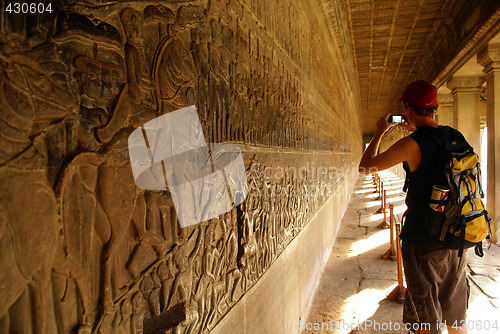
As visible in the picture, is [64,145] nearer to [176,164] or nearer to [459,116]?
[176,164]

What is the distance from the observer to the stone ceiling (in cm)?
720

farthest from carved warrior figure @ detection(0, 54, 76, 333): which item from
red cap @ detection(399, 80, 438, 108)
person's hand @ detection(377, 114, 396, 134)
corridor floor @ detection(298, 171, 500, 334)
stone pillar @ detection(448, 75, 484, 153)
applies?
stone pillar @ detection(448, 75, 484, 153)

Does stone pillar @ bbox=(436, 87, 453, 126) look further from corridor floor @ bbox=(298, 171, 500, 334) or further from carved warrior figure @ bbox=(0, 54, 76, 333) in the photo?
carved warrior figure @ bbox=(0, 54, 76, 333)

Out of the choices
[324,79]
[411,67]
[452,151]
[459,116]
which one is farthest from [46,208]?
[411,67]

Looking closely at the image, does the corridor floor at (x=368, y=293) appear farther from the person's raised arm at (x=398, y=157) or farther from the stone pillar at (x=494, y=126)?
the person's raised arm at (x=398, y=157)

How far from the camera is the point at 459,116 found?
8.69 m

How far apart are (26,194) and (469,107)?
35.0ft

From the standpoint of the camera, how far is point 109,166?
905 mm

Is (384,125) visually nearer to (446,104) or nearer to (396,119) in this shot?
(396,119)

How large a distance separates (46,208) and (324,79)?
17.7ft

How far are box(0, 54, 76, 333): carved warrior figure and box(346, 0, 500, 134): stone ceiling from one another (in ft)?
23.4

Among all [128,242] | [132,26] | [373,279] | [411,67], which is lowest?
[373,279]

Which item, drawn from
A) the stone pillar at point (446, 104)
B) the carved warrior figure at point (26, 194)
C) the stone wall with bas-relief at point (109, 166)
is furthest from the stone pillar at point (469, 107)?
the carved warrior figure at point (26, 194)

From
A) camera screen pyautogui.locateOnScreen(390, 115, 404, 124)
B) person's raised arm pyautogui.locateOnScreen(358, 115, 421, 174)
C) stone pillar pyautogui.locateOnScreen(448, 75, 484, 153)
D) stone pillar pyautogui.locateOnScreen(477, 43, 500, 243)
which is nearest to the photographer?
person's raised arm pyautogui.locateOnScreen(358, 115, 421, 174)
